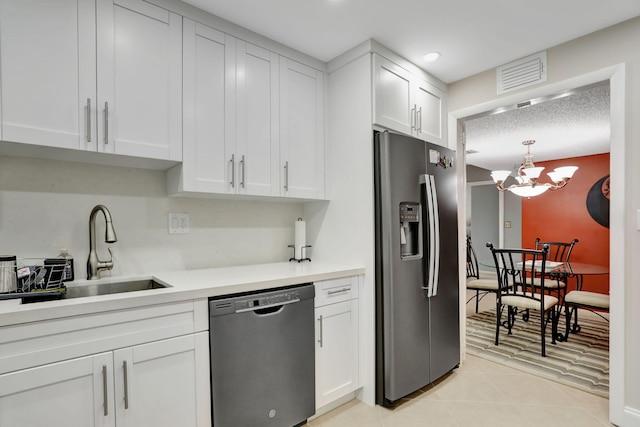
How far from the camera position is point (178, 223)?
2162 mm

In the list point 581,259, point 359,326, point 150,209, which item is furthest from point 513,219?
point 150,209

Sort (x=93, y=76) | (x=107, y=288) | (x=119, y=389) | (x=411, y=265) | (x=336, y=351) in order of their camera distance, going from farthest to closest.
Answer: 1. (x=411, y=265)
2. (x=336, y=351)
3. (x=107, y=288)
4. (x=93, y=76)
5. (x=119, y=389)

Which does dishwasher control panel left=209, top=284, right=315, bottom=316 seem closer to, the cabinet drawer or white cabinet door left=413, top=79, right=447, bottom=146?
the cabinet drawer

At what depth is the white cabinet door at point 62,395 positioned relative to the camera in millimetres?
1178

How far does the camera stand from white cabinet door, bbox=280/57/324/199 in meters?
2.29

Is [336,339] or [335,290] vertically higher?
[335,290]

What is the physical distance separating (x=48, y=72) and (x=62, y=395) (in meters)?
1.32

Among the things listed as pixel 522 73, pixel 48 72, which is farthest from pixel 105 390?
pixel 522 73

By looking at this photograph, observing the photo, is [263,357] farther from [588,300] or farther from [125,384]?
[588,300]

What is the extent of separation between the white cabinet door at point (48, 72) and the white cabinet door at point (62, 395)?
0.93 metres

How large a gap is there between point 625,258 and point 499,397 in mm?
1194

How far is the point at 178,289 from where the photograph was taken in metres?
1.54

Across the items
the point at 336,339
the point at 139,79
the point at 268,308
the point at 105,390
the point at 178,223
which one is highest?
the point at 139,79

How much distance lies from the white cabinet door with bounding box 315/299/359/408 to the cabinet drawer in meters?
0.03
